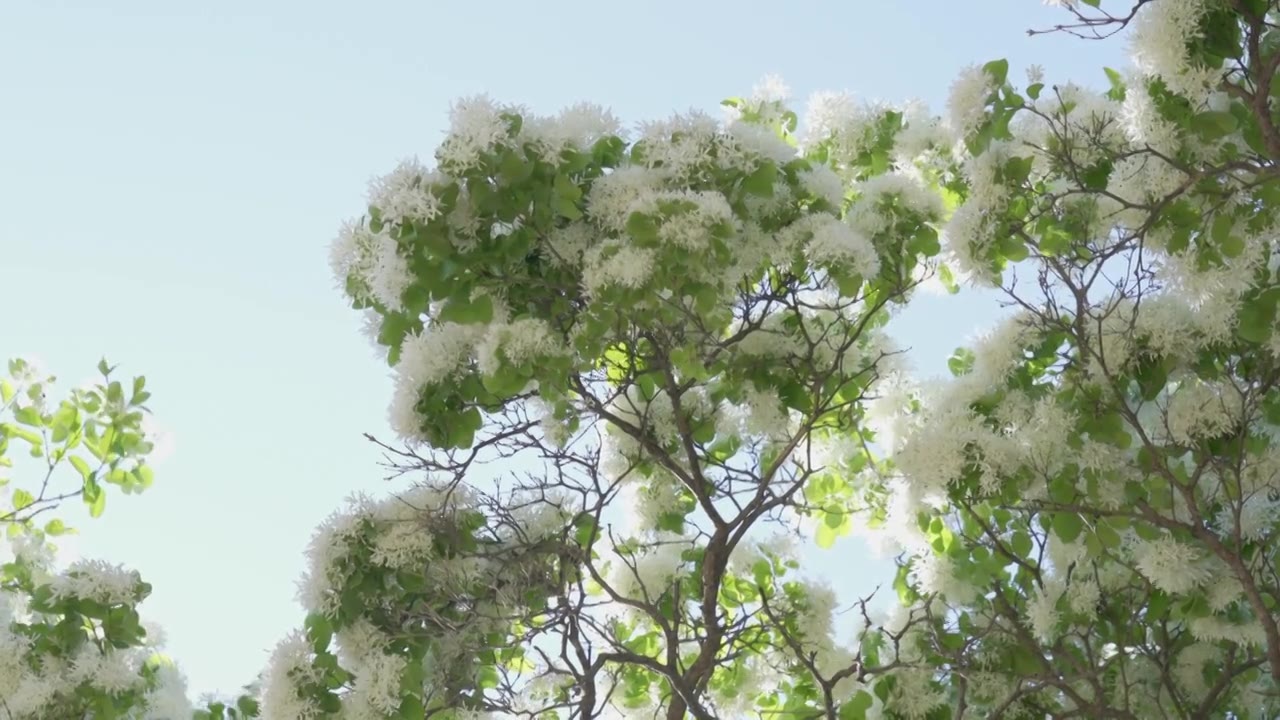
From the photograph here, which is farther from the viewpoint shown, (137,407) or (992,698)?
(137,407)

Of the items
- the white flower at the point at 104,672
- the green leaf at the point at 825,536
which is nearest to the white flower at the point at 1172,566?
the green leaf at the point at 825,536

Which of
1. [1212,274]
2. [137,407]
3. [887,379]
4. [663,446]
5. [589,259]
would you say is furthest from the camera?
[137,407]

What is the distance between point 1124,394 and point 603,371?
1.03 meters

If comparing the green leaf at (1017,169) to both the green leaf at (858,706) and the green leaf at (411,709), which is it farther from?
the green leaf at (411,709)

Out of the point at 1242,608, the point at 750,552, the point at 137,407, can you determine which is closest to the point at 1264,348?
the point at 1242,608

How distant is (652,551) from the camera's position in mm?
3361

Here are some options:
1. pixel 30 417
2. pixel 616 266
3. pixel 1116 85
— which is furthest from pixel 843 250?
pixel 30 417

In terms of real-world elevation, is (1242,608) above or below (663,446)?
below

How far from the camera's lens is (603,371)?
3.11 m

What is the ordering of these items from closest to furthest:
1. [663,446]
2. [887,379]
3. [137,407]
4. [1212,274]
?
[1212,274] → [663,446] → [887,379] → [137,407]

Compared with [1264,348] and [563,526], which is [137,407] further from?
[1264,348]

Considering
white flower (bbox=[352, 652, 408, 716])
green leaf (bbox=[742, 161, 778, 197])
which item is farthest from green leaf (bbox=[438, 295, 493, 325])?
white flower (bbox=[352, 652, 408, 716])

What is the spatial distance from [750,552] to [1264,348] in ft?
3.78

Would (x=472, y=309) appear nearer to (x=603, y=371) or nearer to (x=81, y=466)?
(x=603, y=371)
